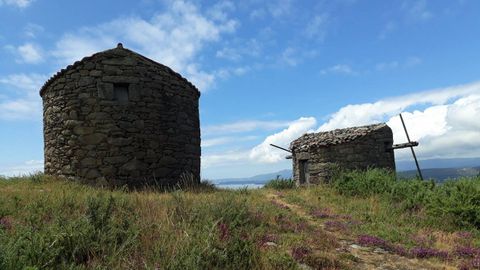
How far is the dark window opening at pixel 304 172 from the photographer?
2066cm

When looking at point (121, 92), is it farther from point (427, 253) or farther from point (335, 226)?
point (427, 253)

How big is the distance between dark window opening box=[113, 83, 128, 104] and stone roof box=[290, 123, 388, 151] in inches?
404

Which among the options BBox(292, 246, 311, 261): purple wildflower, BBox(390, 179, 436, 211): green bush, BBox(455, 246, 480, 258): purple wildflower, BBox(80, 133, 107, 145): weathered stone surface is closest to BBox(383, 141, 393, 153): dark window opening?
BBox(390, 179, 436, 211): green bush

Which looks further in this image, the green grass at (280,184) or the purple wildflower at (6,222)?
the green grass at (280,184)

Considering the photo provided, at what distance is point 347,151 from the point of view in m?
18.9

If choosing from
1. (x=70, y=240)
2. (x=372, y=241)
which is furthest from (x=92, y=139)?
(x=372, y=241)

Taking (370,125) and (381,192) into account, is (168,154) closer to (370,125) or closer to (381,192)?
(381,192)

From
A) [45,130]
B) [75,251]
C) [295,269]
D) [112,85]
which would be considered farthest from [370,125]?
[75,251]

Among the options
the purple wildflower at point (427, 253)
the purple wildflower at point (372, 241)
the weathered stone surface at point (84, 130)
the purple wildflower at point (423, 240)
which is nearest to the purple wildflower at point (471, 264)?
the purple wildflower at point (427, 253)

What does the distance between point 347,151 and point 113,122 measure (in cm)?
1127

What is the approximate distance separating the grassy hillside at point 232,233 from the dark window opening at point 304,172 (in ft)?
29.6

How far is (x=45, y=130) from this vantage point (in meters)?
13.5

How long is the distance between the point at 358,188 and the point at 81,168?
9.26m

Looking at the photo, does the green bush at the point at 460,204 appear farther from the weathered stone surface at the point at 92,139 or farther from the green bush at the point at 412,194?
the weathered stone surface at the point at 92,139
